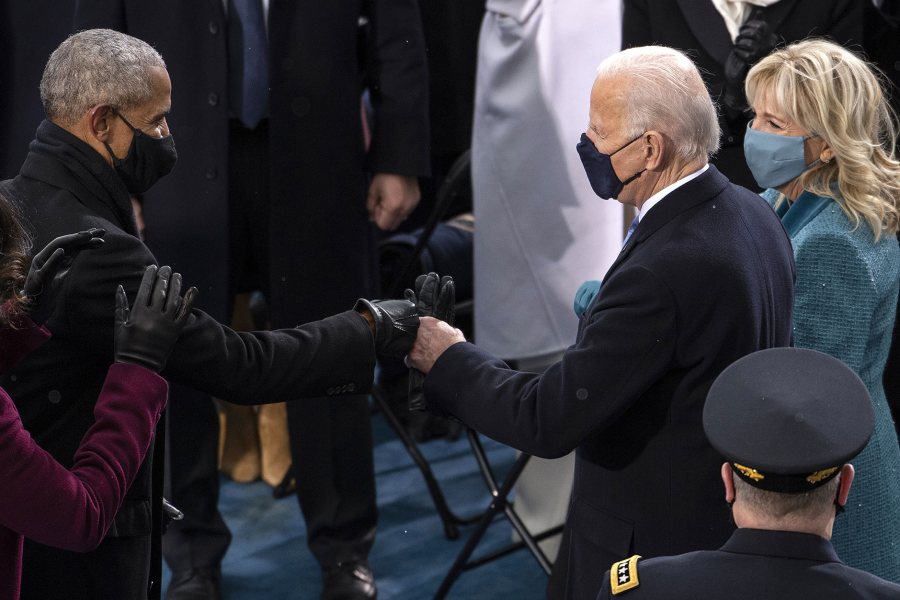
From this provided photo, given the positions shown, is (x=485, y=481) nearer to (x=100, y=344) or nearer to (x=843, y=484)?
(x=100, y=344)

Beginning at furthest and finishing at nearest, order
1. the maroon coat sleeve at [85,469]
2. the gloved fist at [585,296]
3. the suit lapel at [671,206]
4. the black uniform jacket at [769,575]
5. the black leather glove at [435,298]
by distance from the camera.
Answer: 1. the gloved fist at [585,296]
2. the black leather glove at [435,298]
3. the suit lapel at [671,206]
4. the maroon coat sleeve at [85,469]
5. the black uniform jacket at [769,575]

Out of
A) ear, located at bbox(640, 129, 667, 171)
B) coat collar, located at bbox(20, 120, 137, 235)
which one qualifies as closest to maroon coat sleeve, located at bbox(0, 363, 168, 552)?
coat collar, located at bbox(20, 120, 137, 235)

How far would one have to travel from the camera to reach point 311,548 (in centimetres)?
391

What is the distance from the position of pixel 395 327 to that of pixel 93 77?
782 mm

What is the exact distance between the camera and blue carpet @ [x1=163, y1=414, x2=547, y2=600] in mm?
3990

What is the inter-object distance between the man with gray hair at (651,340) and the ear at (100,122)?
83 cm

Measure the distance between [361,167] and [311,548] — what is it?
1165 mm

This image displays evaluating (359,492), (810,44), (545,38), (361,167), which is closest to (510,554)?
(359,492)

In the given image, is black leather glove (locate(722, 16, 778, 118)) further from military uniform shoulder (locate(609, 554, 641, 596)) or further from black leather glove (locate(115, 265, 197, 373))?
military uniform shoulder (locate(609, 554, 641, 596))

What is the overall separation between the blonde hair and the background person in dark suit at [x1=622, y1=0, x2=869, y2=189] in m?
0.72

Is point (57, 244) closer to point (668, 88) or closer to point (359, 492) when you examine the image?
point (668, 88)

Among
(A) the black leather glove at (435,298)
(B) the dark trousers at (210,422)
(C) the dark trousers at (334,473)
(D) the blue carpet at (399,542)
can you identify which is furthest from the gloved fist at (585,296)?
(D) the blue carpet at (399,542)

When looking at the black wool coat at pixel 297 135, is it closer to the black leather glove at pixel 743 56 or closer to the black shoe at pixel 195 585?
the black shoe at pixel 195 585

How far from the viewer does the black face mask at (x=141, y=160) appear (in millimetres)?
2600
